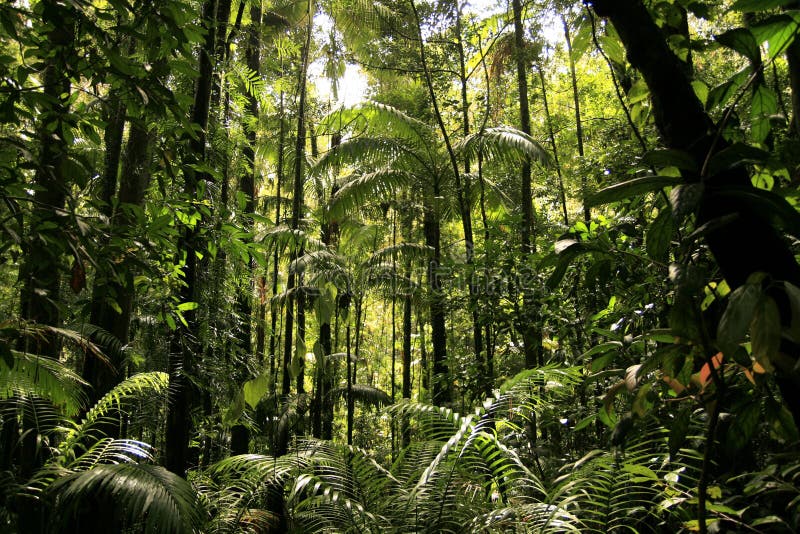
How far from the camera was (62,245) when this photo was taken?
4.94 feet

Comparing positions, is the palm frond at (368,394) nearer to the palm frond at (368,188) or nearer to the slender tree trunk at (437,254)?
the slender tree trunk at (437,254)

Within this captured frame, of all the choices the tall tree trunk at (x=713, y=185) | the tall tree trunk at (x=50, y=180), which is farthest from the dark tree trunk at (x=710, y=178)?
the tall tree trunk at (x=50, y=180)

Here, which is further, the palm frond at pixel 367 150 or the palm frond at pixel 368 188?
the palm frond at pixel 368 188

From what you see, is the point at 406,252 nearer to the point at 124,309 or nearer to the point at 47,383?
the point at 124,309

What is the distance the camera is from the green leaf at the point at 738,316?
2.40 ft

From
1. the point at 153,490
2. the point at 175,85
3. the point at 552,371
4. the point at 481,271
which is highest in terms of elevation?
the point at 175,85

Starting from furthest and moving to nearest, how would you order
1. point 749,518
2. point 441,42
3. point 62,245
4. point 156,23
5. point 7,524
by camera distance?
point 441,42, point 7,524, point 749,518, point 156,23, point 62,245

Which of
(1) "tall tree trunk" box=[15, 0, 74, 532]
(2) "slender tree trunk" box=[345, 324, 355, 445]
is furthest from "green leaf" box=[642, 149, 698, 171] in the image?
(2) "slender tree trunk" box=[345, 324, 355, 445]

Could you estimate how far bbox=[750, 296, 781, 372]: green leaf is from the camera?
0.73 m

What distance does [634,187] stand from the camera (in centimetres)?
100

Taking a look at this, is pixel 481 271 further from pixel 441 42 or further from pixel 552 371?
pixel 441 42

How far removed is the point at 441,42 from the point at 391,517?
20.3 feet

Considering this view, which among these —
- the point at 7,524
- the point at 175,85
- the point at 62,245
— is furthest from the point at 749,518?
the point at 175,85

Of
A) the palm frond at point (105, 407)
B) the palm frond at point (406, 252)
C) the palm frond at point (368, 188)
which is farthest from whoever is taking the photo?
the palm frond at point (406, 252)
